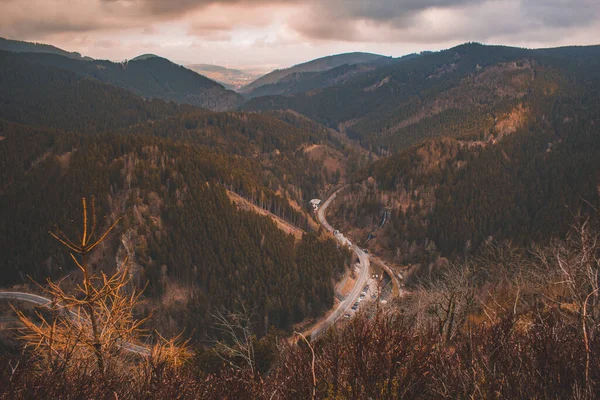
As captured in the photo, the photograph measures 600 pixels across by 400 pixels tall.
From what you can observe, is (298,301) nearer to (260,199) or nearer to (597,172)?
(260,199)

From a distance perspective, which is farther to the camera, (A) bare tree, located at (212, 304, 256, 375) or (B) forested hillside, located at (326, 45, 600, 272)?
(B) forested hillside, located at (326, 45, 600, 272)

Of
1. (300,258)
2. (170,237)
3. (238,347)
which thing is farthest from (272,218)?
(238,347)

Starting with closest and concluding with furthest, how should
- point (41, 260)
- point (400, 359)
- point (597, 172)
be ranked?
1. point (400, 359)
2. point (41, 260)
3. point (597, 172)

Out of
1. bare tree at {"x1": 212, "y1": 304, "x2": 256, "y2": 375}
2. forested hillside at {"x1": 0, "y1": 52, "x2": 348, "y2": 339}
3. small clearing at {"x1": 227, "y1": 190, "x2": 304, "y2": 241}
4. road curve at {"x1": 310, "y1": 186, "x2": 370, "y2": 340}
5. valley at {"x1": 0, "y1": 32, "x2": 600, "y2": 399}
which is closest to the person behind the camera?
valley at {"x1": 0, "y1": 32, "x2": 600, "y2": 399}

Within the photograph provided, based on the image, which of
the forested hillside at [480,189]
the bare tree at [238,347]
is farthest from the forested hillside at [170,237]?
the forested hillside at [480,189]

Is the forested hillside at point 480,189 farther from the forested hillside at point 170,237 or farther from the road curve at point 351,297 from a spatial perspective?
the forested hillside at point 170,237

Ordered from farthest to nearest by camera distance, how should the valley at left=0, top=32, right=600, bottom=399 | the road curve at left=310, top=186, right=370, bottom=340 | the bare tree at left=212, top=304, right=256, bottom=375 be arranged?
the road curve at left=310, top=186, right=370, bottom=340, the bare tree at left=212, top=304, right=256, bottom=375, the valley at left=0, top=32, right=600, bottom=399

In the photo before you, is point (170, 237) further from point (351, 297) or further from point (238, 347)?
point (238, 347)

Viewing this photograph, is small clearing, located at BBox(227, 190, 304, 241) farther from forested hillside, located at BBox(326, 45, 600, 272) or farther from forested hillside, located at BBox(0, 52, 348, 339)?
forested hillside, located at BBox(326, 45, 600, 272)

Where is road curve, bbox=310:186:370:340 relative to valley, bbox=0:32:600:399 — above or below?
below

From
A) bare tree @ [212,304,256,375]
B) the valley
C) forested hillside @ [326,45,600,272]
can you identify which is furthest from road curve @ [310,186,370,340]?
bare tree @ [212,304,256,375]

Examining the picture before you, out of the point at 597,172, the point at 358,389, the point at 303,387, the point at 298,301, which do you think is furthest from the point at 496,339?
the point at 597,172
